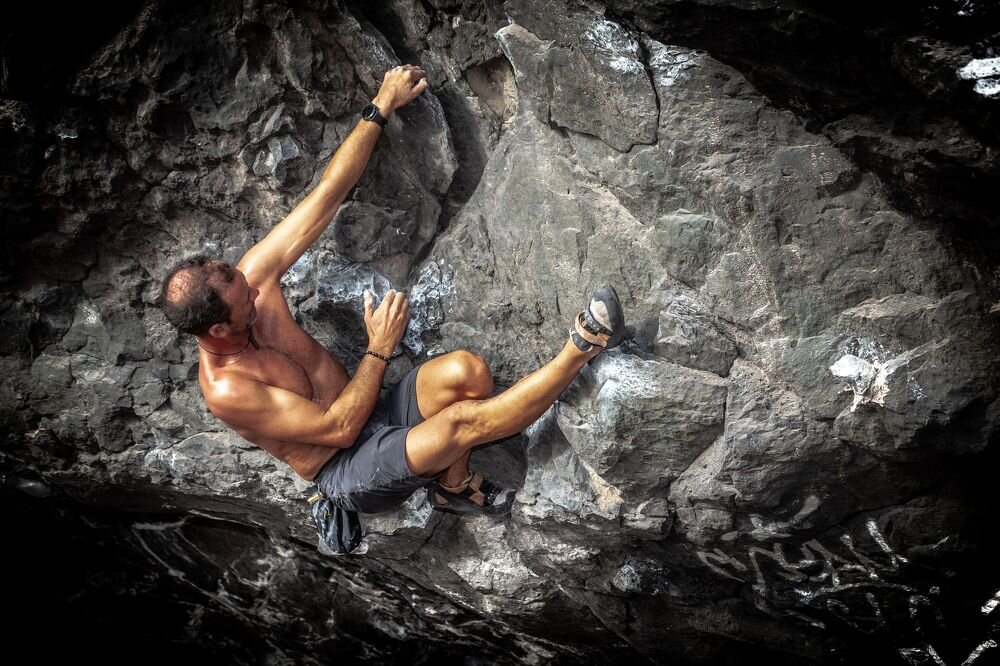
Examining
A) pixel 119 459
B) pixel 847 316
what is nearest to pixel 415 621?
pixel 119 459

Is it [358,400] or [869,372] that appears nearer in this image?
[869,372]

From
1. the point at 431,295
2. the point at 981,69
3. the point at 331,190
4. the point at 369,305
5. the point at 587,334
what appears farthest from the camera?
the point at 431,295

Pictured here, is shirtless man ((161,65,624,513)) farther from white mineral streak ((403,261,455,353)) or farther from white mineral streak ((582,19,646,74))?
white mineral streak ((582,19,646,74))

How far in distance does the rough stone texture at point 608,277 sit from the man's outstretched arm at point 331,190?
0.14 m

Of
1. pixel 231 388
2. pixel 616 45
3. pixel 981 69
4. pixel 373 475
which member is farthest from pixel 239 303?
pixel 981 69

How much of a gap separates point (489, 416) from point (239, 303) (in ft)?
2.89

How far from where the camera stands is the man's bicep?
9.15 ft

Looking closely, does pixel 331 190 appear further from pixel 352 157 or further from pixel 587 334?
pixel 587 334

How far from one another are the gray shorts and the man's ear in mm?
603

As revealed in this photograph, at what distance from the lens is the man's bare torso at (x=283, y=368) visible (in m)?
2.84

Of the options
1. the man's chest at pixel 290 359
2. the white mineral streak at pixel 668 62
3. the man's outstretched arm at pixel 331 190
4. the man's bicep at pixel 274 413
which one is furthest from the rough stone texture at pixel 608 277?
the man's bicep at pixel 274 413

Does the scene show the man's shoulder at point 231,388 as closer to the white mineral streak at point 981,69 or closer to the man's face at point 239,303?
the man's face at point 239,303

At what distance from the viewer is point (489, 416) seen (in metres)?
2.79

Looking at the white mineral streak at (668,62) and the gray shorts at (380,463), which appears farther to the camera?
the gray shorts at (380,463)
